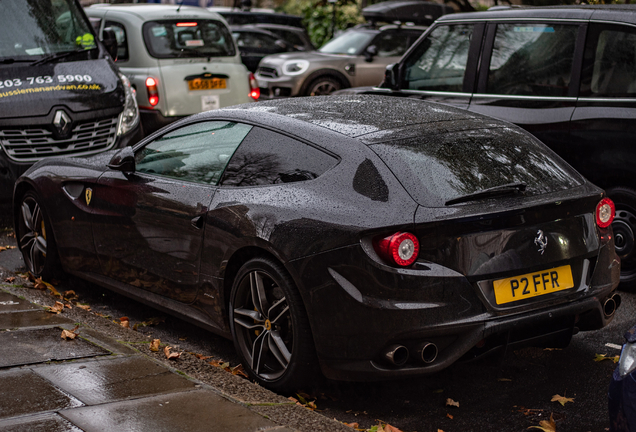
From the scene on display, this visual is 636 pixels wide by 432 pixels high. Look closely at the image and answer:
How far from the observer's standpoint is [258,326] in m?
4.25

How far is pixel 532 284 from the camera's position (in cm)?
389

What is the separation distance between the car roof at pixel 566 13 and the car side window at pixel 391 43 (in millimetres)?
9535

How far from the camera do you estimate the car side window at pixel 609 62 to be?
589cm

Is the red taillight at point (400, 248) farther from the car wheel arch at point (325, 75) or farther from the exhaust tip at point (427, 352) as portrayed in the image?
the car wheel arch at point (325, 75)

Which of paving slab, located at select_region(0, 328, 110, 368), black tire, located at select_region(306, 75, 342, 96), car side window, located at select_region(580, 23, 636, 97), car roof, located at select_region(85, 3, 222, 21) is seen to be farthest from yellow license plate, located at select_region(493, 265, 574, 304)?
black tire, located at select_region(306, 75, 342, 96)

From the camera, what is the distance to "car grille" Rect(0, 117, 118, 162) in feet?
25.3

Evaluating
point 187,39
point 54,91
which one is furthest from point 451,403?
point 187,39

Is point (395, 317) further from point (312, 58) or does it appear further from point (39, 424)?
point (312, 58)

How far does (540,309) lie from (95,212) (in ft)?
10.2

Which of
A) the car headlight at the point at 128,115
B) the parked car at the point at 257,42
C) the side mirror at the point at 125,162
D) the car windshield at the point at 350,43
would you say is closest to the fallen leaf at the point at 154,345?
the side mirror at the point at 125,162

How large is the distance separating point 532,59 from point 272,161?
3.20 meters

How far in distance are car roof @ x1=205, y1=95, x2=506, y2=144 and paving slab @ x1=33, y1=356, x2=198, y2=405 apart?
1.51 meters

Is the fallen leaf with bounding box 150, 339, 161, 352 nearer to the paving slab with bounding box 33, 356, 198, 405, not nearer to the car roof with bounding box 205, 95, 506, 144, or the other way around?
the paving slab with bounding box 33, 356, 198, 405

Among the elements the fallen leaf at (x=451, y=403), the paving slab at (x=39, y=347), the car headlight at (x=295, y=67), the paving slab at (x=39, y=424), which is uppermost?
the car headlight at (x=295, y=67)
